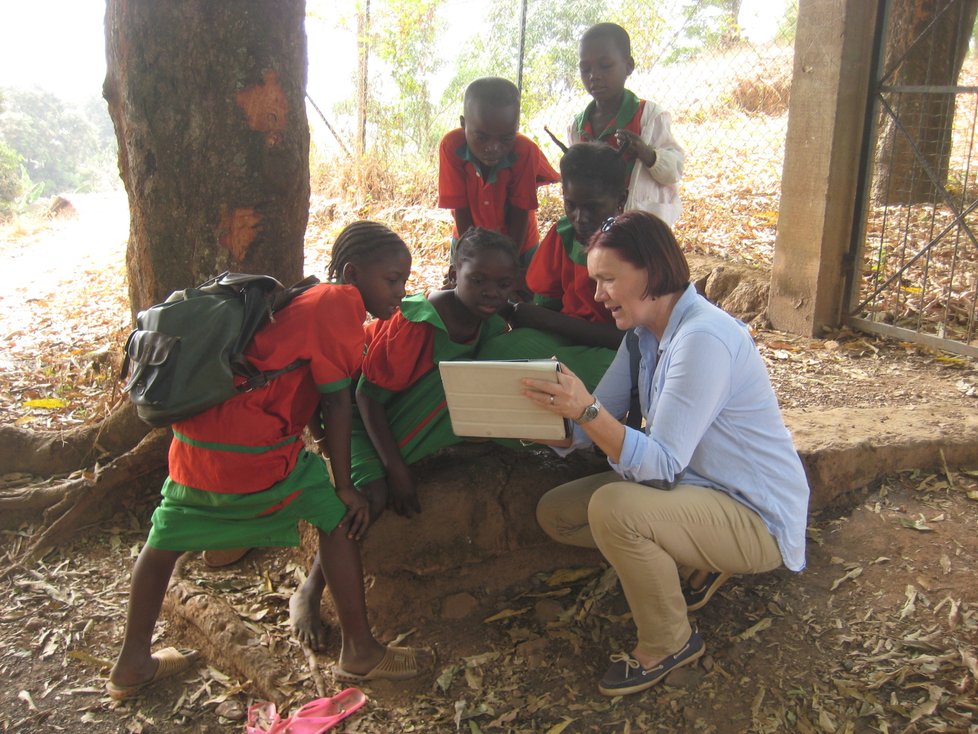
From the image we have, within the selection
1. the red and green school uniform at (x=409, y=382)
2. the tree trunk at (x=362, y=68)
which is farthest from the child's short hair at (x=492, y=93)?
the tree trunk at (x=362, y=68)

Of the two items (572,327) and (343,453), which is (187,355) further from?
(572,327)

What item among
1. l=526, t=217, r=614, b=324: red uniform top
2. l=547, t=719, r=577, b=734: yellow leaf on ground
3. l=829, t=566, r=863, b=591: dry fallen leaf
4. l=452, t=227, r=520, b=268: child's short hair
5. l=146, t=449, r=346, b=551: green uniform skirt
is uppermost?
l=452, t=227, r=520, b=268: child's short hair

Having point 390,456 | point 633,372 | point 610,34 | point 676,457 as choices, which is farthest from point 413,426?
point 610,34

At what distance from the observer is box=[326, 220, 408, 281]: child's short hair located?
A: 2518mm

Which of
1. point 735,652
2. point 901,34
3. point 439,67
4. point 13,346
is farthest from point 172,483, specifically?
point 439,67

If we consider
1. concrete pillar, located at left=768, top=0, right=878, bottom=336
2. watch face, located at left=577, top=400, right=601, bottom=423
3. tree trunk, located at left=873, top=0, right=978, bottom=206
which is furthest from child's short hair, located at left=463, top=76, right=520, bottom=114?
tree trunk, located at left=873, top=0, right=978, bottom=206

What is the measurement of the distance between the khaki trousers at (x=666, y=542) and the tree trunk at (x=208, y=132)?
5.63ft

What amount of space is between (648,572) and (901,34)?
5.99 m

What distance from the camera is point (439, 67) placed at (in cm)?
906

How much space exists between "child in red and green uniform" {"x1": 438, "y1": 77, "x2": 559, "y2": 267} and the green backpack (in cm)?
182

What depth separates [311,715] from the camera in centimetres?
239

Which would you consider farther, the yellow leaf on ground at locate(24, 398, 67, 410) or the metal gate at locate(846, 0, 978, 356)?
the metal gate at locate(846, 0, 978, 356)

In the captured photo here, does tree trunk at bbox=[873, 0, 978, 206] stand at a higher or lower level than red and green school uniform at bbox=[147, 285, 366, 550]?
higher

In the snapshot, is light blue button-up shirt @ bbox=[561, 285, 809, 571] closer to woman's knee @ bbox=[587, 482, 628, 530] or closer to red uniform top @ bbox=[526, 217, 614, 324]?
woman's knee @ bbox=[587, 482, 628, 530]
